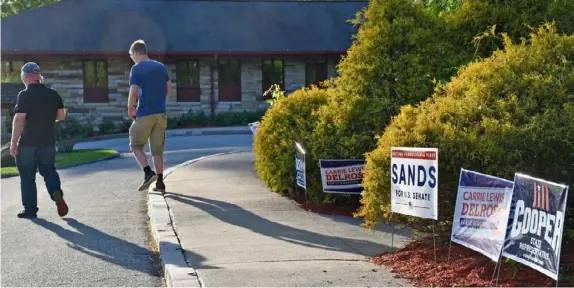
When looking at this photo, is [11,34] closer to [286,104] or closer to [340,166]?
[286,104]

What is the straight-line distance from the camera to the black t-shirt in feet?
31.6

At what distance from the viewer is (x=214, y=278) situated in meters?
6.29

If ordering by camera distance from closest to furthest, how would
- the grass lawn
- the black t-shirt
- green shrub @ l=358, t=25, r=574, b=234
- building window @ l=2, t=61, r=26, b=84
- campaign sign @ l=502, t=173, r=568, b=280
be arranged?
A: campaign sign @ l=502, t=173, r=568, b=280 < green shrub @ l=358, t=25, r=574, b=234 < the black t-shirt < the grass lawn < building window @ l=2, t=61, r=26, b=84

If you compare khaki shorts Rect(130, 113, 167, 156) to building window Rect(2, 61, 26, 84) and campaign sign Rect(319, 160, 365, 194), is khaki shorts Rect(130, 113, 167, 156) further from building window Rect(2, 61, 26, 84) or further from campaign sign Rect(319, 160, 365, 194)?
building window Rect(2, 61, 26, 84)

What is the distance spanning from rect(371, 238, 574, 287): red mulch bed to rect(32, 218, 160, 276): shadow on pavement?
2194 mm

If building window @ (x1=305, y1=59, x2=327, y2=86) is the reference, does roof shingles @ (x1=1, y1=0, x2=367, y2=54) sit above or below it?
above

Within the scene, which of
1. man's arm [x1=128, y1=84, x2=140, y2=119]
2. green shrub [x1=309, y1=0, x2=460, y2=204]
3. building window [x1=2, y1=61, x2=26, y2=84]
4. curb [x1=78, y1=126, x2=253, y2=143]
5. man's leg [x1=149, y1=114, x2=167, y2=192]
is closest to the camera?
green shrub [x1=309, y1=0, x2=460, y2=204]

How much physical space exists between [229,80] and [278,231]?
25500 mm

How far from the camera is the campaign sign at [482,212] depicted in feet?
18.6

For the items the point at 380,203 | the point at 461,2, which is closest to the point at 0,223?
the point at 380,203

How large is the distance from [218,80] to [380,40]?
24481 millimetres

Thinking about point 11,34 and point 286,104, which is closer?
point 286,104

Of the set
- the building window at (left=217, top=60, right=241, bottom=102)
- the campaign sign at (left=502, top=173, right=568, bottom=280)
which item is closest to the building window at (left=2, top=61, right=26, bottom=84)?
the building window at (left=217, top=60, right=241, bottom=102)

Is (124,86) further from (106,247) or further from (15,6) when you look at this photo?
(15,6)
